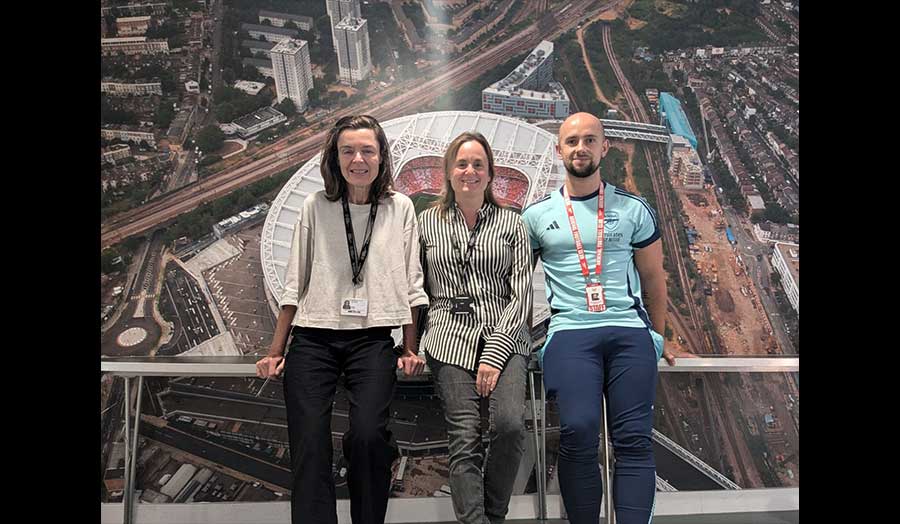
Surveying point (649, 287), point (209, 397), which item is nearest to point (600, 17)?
point (649, 287)

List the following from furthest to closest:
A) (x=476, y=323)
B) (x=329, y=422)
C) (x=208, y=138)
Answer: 1. (x=208, y=138)
2. (x=476, y=323)
3. (x=329, y=422)

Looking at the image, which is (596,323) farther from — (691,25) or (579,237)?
(691,25)

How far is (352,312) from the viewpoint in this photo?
2088 mm

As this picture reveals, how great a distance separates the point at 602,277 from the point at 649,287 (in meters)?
0.26

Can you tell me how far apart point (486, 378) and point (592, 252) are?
665 mm

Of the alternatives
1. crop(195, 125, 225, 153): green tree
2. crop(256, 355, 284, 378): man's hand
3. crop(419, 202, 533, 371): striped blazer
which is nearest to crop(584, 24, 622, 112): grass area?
crop(419, 202, 533, 371): striped blazer

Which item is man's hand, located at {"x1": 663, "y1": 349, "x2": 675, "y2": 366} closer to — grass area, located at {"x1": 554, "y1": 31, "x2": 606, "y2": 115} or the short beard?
the short beard

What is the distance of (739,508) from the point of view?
9.88 ft

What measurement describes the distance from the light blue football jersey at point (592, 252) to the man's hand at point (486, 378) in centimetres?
34

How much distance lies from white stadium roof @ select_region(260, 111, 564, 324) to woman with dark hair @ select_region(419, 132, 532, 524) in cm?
100

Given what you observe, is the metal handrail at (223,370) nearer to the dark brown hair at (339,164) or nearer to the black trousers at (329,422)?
the black trousers at (329,422)

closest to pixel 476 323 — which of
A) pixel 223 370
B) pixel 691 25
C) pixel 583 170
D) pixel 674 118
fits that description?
pixel 583 170

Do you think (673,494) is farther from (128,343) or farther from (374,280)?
(128,343)

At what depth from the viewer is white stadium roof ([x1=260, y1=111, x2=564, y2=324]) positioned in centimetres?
313
